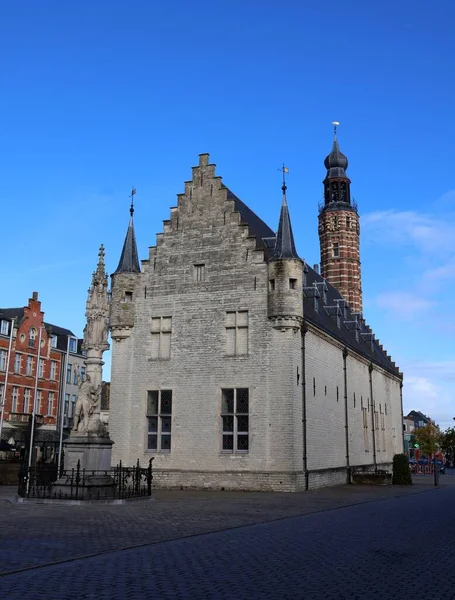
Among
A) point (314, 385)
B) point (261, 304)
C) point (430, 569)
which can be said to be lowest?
point (430, 569)

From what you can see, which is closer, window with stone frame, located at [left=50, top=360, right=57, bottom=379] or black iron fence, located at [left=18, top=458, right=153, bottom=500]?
black iron fence, located at [left=18, top=458, right=153, bottom=500]

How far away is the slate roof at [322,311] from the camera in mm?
32938

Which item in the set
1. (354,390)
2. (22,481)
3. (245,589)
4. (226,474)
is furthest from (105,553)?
(354,390)

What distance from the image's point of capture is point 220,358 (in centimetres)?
2972

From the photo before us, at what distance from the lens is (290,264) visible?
96.4 ft

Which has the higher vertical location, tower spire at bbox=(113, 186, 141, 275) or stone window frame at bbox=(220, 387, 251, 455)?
tower spire at bbox=(113, 186, 141, 275)

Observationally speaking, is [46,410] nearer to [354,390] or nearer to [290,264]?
[354,390]

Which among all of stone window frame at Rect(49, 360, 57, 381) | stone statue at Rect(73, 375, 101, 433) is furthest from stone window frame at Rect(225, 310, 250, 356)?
stone window frame at Rect(49, 360, 57, 381)

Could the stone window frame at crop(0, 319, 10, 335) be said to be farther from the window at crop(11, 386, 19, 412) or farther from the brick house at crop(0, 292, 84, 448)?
the window at crop(11, 386, 19, 412)

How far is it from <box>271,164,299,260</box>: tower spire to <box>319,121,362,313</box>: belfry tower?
29523 millimetres

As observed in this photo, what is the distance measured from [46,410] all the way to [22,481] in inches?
1509

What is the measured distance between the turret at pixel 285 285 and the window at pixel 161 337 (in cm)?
554

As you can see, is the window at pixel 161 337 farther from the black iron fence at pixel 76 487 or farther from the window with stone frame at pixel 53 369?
the window with stone frame at pixel 53 369

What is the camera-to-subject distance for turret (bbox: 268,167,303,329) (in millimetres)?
28719
